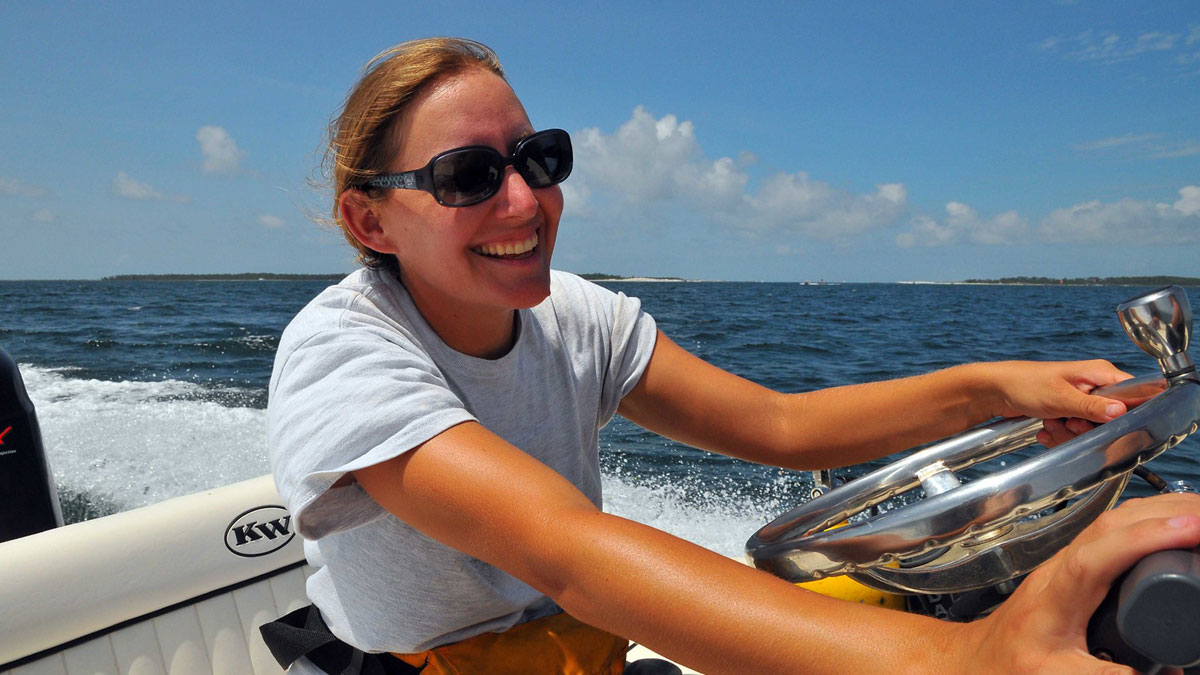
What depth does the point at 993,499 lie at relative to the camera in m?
0.71

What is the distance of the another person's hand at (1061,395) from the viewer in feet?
3.46

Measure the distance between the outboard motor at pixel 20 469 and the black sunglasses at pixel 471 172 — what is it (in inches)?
51.5

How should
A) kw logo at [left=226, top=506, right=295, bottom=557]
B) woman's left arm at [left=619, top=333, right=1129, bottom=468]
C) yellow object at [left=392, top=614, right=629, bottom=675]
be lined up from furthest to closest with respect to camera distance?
kw logo at [left=226, top=506, right=295, bottom=557]
woman's left arm at [left=619, top=333, right=1129, bottom=468]
yellow object at [left=392, top=614, right=629, bottom=675]

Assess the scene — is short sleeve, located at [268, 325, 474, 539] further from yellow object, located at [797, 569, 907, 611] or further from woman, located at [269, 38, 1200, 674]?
yellow object, located at [797, 569, 907, 611]

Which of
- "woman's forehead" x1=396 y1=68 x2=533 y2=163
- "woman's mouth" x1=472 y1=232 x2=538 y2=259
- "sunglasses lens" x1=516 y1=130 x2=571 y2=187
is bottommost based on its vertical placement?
"woman's mouth" x1=472 y1=232 x2=538 y2=259

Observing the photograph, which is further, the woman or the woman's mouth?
the woman's mouth

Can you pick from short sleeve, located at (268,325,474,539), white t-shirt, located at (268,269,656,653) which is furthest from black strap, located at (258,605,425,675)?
short sleeve, located at (268,325,474,539)

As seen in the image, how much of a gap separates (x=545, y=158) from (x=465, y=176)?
0.14 m

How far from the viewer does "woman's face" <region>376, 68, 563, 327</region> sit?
109 centimetres

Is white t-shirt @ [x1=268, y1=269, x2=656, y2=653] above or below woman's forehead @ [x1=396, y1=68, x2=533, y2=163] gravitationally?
below

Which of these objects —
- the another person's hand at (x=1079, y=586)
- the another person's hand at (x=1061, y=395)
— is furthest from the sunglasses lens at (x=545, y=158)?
the another person's hand at (x=1079, y=586)

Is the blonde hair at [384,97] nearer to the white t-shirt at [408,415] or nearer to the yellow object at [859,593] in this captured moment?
the white t-shirt at [408,415]

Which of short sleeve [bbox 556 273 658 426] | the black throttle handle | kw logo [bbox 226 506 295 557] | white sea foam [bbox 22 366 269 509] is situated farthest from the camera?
white sea foam [bbox 22 366 269 509]

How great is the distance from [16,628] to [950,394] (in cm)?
165
